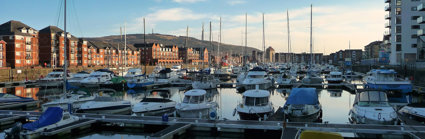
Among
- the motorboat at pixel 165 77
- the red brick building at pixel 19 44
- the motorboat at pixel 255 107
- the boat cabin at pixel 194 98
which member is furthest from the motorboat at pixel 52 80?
the motorboat at pixel 255 107

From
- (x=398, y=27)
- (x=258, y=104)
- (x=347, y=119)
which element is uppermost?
(x=398, y=27)

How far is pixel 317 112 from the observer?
986 inches

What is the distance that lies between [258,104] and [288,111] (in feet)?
8.11

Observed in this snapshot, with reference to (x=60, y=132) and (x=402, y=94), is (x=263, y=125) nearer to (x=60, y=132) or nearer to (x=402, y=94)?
(x=60, y=132)

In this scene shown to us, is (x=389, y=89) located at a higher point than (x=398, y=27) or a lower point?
lower

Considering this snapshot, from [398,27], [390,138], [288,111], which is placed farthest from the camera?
[398,27]

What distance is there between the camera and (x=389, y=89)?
41219mm

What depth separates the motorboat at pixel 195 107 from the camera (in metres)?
25.5

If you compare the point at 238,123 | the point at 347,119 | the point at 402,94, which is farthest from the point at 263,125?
the point at 402,94

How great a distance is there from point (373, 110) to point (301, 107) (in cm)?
513

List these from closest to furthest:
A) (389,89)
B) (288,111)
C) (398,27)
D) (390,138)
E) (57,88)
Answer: (390,138)
(288,111)
(389,89)
(57,88)
(398,27)

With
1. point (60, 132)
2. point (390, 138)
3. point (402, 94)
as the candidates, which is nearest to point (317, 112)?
point (390, 138)

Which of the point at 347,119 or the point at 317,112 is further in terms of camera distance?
the point at 347,119

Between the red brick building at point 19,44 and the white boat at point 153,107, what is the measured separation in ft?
239
